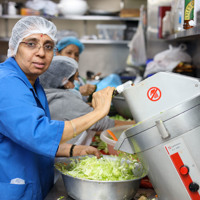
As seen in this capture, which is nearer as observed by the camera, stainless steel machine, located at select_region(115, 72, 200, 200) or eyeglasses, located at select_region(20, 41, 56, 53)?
stainless steel machine, located at select_region(115, 72, 200, 200)

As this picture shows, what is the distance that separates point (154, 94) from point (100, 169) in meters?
0.51

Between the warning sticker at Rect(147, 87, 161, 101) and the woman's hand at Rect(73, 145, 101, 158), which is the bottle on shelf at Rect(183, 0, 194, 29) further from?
the woman's hand at Rect(73, 145, 101, 158)

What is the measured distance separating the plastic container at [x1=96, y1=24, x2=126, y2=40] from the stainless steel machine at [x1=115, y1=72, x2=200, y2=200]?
14.8 ft

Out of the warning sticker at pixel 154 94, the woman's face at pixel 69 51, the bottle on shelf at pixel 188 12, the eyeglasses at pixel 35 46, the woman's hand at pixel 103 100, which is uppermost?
the bottle on shelf at pixel 188 12

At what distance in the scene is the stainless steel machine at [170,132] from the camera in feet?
3.49

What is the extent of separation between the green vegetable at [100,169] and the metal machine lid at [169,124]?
34 centimetres

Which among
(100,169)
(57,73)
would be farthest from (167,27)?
(100,169)

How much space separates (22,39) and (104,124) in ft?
4.09

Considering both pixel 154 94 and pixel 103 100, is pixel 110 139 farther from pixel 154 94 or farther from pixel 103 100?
pixel 154 94

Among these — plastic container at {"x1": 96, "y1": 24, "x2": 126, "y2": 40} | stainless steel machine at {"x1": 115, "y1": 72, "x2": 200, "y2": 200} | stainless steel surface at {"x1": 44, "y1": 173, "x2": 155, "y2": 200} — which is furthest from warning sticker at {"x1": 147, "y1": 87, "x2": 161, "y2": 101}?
plastic container at {"x1": 96, "y1": 24, "x2": 126, "y2": 40}

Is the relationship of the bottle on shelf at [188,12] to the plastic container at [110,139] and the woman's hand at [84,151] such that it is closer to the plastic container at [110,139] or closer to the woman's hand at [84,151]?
the plastic container at [110,139]

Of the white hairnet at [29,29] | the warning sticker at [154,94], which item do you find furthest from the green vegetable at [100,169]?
the white hairnet at [29,29]

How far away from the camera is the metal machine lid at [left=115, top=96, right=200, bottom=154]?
1.06m

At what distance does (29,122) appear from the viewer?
1178mm
